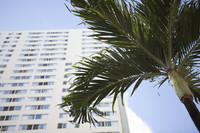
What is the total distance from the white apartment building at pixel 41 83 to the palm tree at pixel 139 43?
21.8 m

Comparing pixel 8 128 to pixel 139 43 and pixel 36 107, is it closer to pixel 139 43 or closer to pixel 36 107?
pixel 36 107

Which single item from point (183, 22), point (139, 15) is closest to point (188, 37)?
point (183, 22)

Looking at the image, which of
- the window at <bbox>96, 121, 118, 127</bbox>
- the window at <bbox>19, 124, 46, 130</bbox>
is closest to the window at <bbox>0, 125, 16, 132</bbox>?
the window at <bbox>19, 124, 46, 130</bbox>

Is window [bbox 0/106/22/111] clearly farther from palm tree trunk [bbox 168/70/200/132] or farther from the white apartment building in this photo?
palm tree trunk [bbox 168/70/200/132]

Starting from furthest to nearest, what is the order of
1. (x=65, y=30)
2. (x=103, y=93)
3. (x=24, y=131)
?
1. (x=65, y=30)
2. (x=24, y=131)
3. (x=103, y=93)

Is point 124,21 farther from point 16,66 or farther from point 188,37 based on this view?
point 16,66

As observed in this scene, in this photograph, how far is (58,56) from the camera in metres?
34.6

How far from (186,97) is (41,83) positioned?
3162 centimetres

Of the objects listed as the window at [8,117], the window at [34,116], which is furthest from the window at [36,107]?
the window at [8,117]

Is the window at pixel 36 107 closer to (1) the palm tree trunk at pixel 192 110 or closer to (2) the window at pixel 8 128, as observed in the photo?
(2) the window at pixel 8 128

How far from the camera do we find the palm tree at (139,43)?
4.71 feet

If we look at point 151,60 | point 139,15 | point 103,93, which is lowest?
point 103,93

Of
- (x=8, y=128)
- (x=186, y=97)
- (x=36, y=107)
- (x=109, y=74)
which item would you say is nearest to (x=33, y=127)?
(x=36, y=107)

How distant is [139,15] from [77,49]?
115ft
